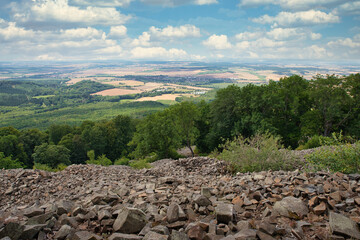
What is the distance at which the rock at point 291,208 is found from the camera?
8.54m

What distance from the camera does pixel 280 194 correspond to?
35.0ft

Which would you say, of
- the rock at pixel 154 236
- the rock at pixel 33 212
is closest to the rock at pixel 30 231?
the rock at pixel 33 212

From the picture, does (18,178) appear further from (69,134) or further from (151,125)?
(69,134)

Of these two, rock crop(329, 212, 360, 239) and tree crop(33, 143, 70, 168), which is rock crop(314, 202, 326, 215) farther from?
tree crop(33, 143, 70, 168)

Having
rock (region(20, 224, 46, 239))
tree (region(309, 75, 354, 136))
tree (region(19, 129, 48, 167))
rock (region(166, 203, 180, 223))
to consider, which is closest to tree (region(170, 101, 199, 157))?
tree (region(309, 75, 354, 136))

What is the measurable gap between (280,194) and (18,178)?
18.7m

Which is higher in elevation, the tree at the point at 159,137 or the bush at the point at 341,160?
the bush at the point at 341,160

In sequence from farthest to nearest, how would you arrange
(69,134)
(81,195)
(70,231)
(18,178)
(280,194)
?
1. (69,134)
2. (18,178)
3. (81,195)
4. (280,194)
5. (70,231)

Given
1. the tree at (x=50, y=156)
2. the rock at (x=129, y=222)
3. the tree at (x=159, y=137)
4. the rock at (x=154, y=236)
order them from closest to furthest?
the rock at (x=154, y=236) → the rock at (x=129, y=222) → the tree at (x=159, y=137) → the tree at (x=50, y=156)

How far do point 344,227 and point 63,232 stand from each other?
923cm

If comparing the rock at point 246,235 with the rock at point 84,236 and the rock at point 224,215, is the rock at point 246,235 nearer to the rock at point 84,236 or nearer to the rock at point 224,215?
the rock at point 224,215

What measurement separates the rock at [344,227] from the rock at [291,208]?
4.18ft

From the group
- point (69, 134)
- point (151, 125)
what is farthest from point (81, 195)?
point (69, 134)

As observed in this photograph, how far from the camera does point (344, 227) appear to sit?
23.0 feet
